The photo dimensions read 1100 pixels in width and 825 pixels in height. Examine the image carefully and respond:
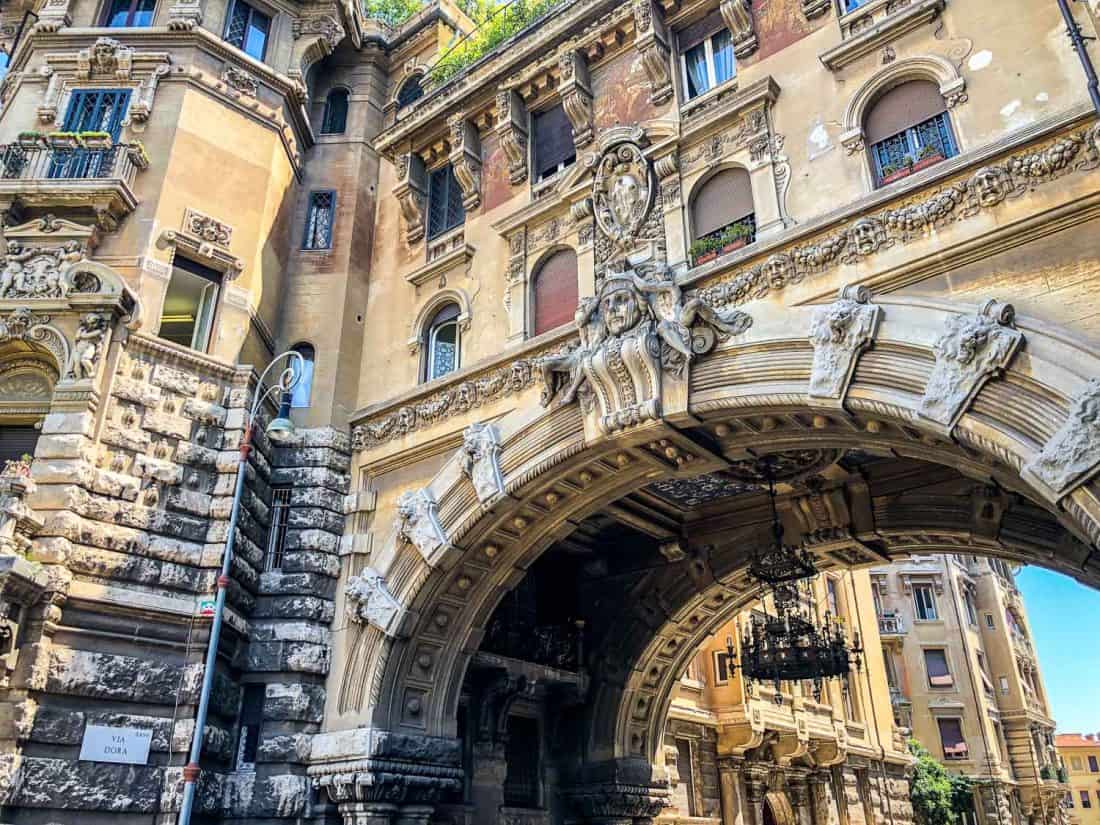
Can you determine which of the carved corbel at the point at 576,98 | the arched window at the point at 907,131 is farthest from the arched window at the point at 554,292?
the arched window at the point at 907,131

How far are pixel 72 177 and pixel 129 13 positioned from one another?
4792mm

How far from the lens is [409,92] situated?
65.1 ft

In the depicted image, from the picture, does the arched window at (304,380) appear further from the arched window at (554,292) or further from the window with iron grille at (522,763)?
the window with iron grille at (522,763)

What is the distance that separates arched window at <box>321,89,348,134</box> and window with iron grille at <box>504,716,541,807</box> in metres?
12.7

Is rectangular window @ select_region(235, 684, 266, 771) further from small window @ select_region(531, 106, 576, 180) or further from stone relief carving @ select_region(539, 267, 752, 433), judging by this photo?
small window @ select_region(531, 106, 576, 180)

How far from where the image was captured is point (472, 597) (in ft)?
46.9

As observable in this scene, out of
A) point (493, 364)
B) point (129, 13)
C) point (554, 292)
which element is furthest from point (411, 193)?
point (129, 13)

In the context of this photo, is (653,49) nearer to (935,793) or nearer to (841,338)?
(841,338)

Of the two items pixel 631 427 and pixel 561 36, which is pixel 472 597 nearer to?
pixel 631 427

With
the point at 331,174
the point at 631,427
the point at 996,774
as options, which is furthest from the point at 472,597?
the point at 996,774

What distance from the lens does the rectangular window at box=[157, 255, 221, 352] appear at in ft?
49.2

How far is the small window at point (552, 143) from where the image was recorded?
15.7 meters

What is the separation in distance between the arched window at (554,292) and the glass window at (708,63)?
331 centimetres

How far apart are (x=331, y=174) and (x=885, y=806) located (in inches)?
951
